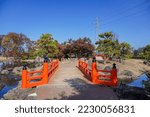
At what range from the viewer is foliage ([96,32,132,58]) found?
1864cm

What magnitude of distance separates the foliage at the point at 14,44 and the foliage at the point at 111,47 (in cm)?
949

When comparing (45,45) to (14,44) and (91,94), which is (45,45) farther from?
(91,94)

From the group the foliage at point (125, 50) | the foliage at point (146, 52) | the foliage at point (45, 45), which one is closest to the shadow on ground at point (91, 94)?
the foliage at point (146, 52)

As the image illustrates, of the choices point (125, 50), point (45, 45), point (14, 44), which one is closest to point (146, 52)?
point (125, 50)

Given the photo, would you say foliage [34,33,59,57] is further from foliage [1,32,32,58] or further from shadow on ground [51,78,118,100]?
shadow on ground [51,78,118,100]

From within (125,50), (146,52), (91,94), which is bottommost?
(91,94)

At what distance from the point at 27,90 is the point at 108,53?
1434 cm

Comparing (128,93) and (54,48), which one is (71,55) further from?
(128,93)

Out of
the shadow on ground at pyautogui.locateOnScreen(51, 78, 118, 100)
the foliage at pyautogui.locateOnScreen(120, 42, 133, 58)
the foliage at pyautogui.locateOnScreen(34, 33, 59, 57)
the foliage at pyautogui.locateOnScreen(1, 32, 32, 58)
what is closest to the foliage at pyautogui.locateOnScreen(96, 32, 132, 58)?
the foliage at pyautogui.locateOnScreen(120, 42, 133, 58)

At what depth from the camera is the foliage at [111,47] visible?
734 inches

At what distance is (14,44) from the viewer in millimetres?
23484

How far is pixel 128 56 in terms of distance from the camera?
17.4 meters

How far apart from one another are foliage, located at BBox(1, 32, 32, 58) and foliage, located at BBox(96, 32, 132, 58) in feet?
31.1

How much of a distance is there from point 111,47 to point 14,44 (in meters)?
11.1
